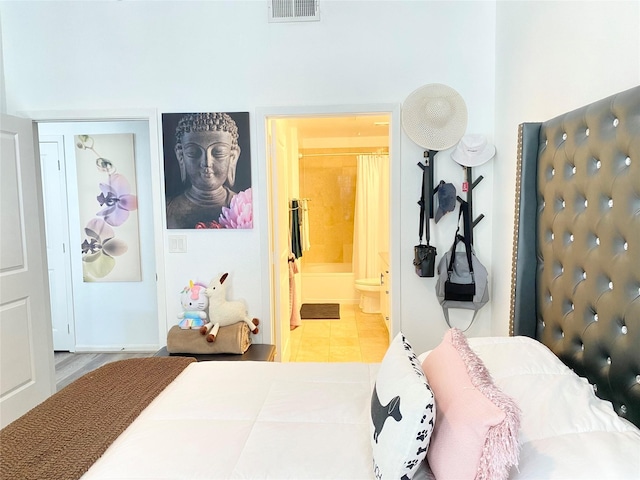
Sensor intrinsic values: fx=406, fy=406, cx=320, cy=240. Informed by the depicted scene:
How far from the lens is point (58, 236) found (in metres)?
3.66

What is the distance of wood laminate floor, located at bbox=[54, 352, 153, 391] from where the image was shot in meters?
3.29

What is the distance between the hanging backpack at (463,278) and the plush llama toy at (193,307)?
1.49 metres

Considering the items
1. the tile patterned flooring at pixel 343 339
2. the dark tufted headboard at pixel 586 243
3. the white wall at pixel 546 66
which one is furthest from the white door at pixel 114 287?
the dark tufted headboard at pixel 586 243

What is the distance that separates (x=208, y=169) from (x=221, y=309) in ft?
2.97

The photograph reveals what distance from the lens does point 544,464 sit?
0.93 metres

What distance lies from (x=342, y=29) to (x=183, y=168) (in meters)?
1.33

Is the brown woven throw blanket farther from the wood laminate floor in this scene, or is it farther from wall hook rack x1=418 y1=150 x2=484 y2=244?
the wood laminate floor

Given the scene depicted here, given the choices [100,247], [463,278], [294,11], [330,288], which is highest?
[294,11]

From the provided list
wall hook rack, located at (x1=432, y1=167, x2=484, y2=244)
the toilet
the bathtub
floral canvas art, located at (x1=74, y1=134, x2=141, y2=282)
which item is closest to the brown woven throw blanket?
wall hook rack, located at (x1=432, y1=167, x2=484, y2=244)

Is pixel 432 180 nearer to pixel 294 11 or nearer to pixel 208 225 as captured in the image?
pixel 294 11

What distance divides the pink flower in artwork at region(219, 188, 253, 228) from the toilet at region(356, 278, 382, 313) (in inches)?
102

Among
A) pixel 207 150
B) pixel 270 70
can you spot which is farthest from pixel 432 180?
pixel 207 150

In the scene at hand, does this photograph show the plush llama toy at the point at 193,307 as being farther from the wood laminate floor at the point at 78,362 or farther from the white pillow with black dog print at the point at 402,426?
the white pillow with black dog print at the point at 402,426

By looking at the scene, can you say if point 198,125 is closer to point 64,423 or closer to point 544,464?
point 64,423
